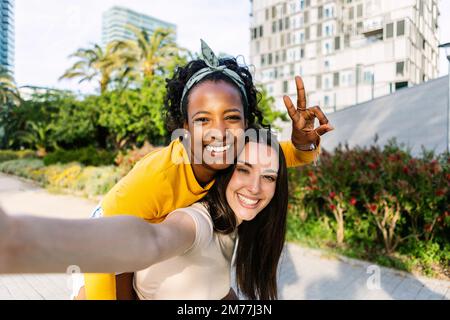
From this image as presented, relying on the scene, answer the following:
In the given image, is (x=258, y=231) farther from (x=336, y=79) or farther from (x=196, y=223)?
(x=336, y=79)

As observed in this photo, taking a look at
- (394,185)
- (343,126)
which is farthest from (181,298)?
(343,126)

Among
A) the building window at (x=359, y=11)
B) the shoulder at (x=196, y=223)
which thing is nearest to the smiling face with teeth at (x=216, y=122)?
the shoulder at (x=196, y=223)

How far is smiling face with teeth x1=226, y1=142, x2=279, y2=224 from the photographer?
106 cm

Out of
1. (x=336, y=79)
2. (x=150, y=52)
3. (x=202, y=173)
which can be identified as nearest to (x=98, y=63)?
(x=150, y=52)

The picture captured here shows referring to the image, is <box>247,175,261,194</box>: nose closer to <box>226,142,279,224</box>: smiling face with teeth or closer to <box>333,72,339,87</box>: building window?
<box>226,142,279,224</box>: smiling face with teeth

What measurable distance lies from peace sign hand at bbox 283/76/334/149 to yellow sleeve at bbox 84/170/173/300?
452mm

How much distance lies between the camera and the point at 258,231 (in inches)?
47.5

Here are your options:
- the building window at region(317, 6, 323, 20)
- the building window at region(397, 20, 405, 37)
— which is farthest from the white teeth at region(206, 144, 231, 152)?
the building window at region(317, 6, 323, 20)

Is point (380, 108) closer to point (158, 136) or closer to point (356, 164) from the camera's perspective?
point (356, 164)

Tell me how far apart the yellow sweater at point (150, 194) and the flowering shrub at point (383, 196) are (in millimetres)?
2876

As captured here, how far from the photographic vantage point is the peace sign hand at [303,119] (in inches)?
41.9

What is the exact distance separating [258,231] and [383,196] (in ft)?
8.95

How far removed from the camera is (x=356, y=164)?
13.0 ft
